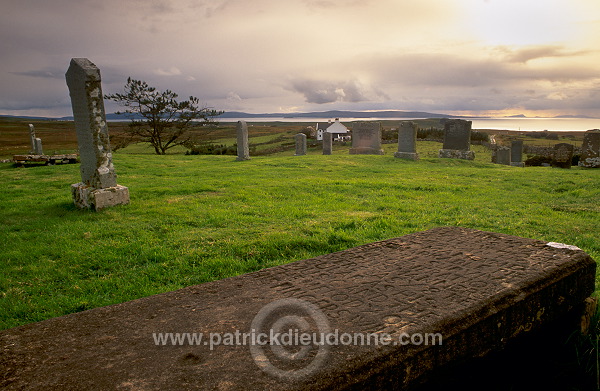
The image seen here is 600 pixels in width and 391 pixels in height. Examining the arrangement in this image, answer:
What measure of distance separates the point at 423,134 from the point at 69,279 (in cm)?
4378

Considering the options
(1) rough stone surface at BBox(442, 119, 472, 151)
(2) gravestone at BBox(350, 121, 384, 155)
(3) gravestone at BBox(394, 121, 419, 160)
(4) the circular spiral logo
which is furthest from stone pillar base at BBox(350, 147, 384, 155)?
(4) the circular spiral logo

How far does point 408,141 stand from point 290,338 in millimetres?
17565

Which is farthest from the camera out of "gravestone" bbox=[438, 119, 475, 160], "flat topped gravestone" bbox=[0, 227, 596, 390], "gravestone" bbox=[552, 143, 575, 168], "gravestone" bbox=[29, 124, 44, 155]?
"gravestone" bbox=[29, 124, 44, 155]

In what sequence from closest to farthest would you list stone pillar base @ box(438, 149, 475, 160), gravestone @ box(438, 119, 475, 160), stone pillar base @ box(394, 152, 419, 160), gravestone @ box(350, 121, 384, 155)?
stone pillar base @ box(394, 152, 419, 160) → stone pillar base @ box(438, 149, 475, 160) → gravestone @ box(438, 119, 475, 160) → gravestone @ box(350, 121, 384, 155)

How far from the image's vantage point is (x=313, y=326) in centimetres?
190

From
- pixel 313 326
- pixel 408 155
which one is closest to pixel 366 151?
pixel 408 155

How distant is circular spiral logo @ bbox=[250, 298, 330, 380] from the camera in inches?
62.3

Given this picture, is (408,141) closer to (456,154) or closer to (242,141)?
(456,154)

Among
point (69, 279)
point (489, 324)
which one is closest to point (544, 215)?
point (489, 324)

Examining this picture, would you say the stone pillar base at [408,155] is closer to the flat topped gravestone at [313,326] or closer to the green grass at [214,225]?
the green grass at [214,225]

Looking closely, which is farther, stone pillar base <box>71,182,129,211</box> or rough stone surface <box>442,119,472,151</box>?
rough stone surface <box>442,119,472,151</box>

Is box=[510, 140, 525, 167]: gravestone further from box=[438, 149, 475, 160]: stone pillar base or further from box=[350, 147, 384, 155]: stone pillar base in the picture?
box=[350, 147, 384, 155]: stone pillar base

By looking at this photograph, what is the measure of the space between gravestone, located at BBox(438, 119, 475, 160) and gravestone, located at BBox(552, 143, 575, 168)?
4.27 m

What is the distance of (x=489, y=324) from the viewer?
2.12 meters
